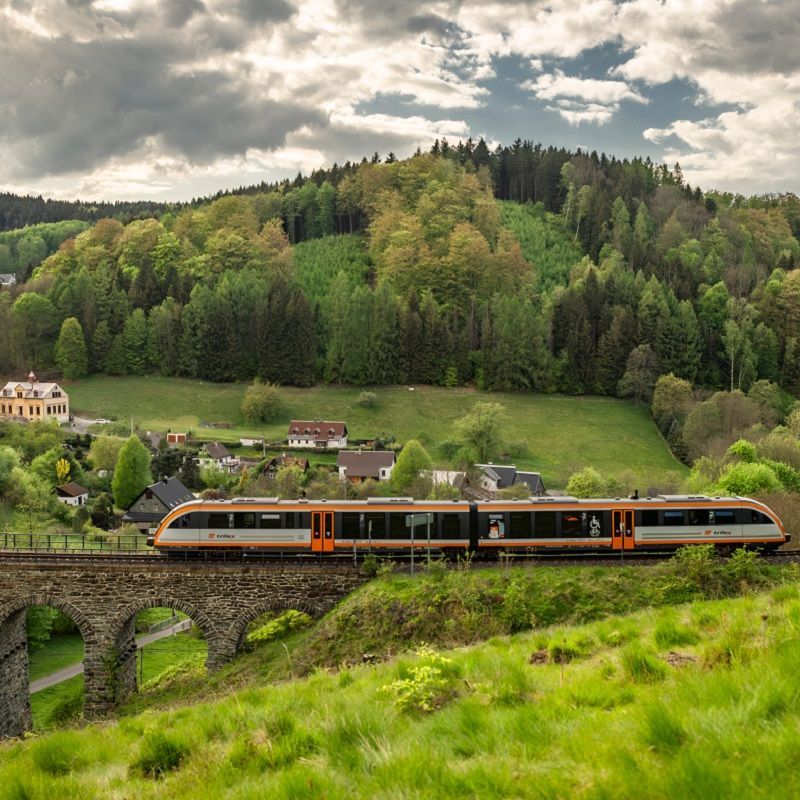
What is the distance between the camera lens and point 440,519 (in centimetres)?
2712

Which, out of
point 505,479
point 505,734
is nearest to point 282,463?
point 505,479

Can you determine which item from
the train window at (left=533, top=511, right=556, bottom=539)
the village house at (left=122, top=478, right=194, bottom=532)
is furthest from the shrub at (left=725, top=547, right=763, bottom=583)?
the village house at (left=122, top=478, right=194, bottom=532)

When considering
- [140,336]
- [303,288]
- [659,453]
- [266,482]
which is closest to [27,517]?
[266,482]

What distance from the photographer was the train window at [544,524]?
27.2 meters

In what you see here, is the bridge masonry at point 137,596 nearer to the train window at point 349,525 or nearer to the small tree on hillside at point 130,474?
the train window at point 349,525

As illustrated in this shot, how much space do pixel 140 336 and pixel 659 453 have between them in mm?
64385

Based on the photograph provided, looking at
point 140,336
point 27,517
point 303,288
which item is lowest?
point 27,517

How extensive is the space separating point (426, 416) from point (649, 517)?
172 ft

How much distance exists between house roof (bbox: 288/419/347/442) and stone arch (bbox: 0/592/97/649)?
147 feet

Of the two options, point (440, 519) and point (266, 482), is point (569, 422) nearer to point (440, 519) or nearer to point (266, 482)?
point (266, 482)

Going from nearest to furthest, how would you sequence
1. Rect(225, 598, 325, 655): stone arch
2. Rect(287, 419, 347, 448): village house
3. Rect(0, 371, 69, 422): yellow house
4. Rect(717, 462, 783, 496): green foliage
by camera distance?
Rect(225, 598, 325, 655): stone arch → Rect(717, 462, 783, 496): green foliage → Rect(287, 419, 347, 448): village house → Rect(0, 371, 69, 422): yellow house

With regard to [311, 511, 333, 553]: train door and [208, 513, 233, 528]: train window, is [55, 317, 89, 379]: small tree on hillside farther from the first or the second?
[311, 511, 333, 553]: train door

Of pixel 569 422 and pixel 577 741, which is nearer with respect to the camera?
pixel 577 741

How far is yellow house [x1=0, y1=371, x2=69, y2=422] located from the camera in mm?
77125
